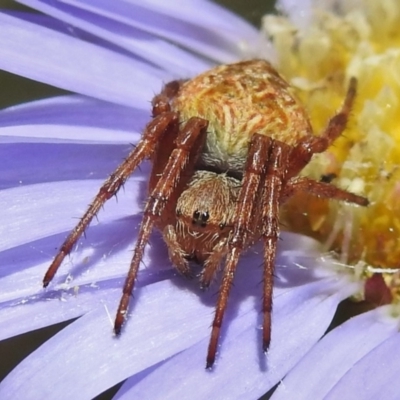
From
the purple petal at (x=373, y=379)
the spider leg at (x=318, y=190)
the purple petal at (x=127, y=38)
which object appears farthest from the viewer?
the purple petal at (x=127, y=38)

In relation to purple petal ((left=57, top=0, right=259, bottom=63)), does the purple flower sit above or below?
below

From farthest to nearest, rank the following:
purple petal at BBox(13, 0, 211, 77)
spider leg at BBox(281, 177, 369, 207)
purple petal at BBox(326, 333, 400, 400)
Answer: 1. purple petal at BBox(13, 0, 211, 77)
2. spider leg at BBox(281, 177, 369, 207)
3. purple petal at BBox(326, 333, 400, 400)

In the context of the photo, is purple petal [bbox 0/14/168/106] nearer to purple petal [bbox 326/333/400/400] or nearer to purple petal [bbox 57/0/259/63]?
purple petal [bbox 57/0/259/63]

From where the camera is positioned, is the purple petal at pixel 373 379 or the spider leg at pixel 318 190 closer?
the purple petal at pixel 373 379

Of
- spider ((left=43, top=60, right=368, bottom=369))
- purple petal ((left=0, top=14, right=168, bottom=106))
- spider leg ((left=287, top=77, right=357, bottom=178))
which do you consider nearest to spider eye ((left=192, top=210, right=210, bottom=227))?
spider ((left=43, top=60, right=368, bottom=369))

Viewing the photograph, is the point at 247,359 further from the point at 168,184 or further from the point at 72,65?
the point at 72,65

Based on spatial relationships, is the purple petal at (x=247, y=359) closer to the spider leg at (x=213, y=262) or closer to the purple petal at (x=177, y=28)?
the spider leg at (x=213, y=262)

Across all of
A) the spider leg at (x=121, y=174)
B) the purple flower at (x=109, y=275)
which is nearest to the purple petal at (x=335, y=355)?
the purple flower at (x=109, y=275)
